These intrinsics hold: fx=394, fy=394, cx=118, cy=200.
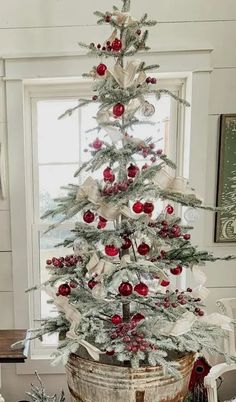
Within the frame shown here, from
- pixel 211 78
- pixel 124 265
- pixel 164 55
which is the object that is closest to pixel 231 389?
pixel 124 265

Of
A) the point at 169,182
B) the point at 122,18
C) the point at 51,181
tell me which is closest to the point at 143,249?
the point at 169,182

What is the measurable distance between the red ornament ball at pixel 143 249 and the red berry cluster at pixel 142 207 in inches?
4.2

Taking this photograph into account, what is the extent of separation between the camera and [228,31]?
1954 millimetres

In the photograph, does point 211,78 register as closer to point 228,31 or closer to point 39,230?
point 228,31

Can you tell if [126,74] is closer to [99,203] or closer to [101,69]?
[101,69]

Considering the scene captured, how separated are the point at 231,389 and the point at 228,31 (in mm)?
1918

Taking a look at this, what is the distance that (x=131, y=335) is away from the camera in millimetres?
1228

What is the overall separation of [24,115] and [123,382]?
142 centimetres

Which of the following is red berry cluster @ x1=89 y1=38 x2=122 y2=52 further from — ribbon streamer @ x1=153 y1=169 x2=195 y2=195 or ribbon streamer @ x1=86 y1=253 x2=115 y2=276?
ribbon streamer @ x1=86 y1=253 x2=115 y2=276

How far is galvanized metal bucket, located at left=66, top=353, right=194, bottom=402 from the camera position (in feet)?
3.93

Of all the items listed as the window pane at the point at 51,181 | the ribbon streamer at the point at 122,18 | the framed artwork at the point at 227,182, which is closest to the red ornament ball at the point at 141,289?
the ribbon streamer at the point at 122,18

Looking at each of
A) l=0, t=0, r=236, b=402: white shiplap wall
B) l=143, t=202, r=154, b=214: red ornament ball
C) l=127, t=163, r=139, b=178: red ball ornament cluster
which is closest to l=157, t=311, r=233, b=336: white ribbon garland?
l=143, t=202, r=154, b=214: red ornament ball

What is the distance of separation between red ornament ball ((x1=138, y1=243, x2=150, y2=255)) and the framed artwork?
34.7 inches

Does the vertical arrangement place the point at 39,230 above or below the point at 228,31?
below
